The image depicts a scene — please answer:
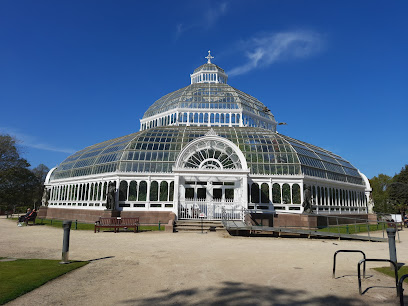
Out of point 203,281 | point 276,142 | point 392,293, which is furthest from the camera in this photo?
point 276,142

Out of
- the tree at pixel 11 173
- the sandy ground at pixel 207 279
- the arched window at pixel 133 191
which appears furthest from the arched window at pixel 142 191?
the tree at pixel 11 173

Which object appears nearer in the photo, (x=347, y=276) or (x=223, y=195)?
(x=347, y=276)

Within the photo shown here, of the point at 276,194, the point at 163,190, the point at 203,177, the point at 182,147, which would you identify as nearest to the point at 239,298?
the point at 203,177

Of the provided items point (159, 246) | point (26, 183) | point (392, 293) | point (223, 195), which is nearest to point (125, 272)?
point (159, 246)

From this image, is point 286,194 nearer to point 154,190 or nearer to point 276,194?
point 276,194

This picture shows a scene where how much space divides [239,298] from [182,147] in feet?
80.7

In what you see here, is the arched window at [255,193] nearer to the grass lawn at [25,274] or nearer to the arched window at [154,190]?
the arched window at [154,190]

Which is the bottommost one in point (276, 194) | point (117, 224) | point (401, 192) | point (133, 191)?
point (117, 224)

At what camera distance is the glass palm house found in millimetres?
28188

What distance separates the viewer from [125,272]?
9.92 metres

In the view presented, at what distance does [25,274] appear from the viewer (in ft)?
29.7

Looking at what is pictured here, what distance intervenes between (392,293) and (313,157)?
91.5ft

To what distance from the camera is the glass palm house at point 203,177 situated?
2819 centimetres

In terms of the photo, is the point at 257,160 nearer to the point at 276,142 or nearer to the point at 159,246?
the point at 276,142
